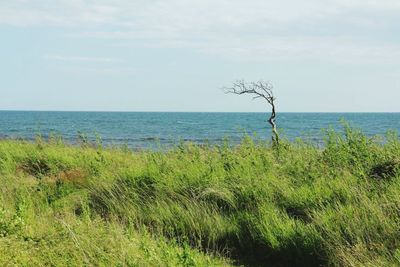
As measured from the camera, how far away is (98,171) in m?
12.8

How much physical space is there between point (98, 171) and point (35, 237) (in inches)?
220

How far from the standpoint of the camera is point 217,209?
9477 millimetres

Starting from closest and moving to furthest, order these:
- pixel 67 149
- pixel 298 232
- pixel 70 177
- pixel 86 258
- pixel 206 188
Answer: pixel 86 258 < pixel 298 232 < pixel 206 188 < pixel 70 177 < pixel 67 149

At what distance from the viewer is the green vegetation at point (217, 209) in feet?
22.3

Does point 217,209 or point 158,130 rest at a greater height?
point 217,209

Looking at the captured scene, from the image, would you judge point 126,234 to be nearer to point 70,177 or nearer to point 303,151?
point 70,177

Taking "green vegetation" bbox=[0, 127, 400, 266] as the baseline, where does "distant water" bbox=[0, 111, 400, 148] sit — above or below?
below

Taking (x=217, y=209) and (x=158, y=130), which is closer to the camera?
(x=217, y=209)

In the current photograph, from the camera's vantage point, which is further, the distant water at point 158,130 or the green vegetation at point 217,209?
the distant water at point 158,130

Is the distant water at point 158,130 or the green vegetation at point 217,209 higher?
the green vegetation at point 217,209

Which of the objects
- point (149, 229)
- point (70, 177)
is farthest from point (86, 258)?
point (70, 177)

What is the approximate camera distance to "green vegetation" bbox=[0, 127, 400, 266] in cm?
679

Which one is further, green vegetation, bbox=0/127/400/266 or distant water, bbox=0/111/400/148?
distant water, bbox=0/111/400/148

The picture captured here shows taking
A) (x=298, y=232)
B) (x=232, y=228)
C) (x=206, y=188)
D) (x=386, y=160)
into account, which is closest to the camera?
(x=298, y=232)
